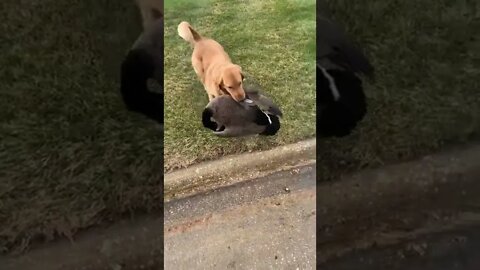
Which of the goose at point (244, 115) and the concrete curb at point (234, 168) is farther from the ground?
the goose at point (244, 115)

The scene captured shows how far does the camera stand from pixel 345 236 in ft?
5.85

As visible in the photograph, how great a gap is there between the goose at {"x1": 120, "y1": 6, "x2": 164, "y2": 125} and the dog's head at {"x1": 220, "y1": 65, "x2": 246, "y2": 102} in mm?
228

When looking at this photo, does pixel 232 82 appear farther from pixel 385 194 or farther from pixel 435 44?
pixel 435 44

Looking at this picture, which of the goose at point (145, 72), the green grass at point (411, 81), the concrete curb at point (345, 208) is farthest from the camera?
the green grass at point (411, 81)

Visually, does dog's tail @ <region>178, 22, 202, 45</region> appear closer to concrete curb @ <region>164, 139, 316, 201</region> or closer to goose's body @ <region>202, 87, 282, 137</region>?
goose's body @ <region>202, 87, 282, 137</region>

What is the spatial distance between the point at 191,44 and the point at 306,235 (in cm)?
64

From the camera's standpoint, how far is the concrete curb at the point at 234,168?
1.82 m

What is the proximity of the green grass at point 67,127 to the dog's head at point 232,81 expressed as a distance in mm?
287

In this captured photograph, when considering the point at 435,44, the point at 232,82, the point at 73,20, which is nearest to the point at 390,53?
the point at 435,44

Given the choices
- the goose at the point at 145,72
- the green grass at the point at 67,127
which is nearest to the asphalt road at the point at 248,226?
the green grass at the point at 67,127

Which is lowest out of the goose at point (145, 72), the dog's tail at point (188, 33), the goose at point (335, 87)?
the goose at point (335, 87)

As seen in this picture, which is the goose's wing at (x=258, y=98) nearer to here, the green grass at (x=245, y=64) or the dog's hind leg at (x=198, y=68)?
the green grass at (x=245, y=64)

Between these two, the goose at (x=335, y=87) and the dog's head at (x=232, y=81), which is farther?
the goose at (x=335, y=87)

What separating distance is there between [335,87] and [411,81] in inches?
10.5
